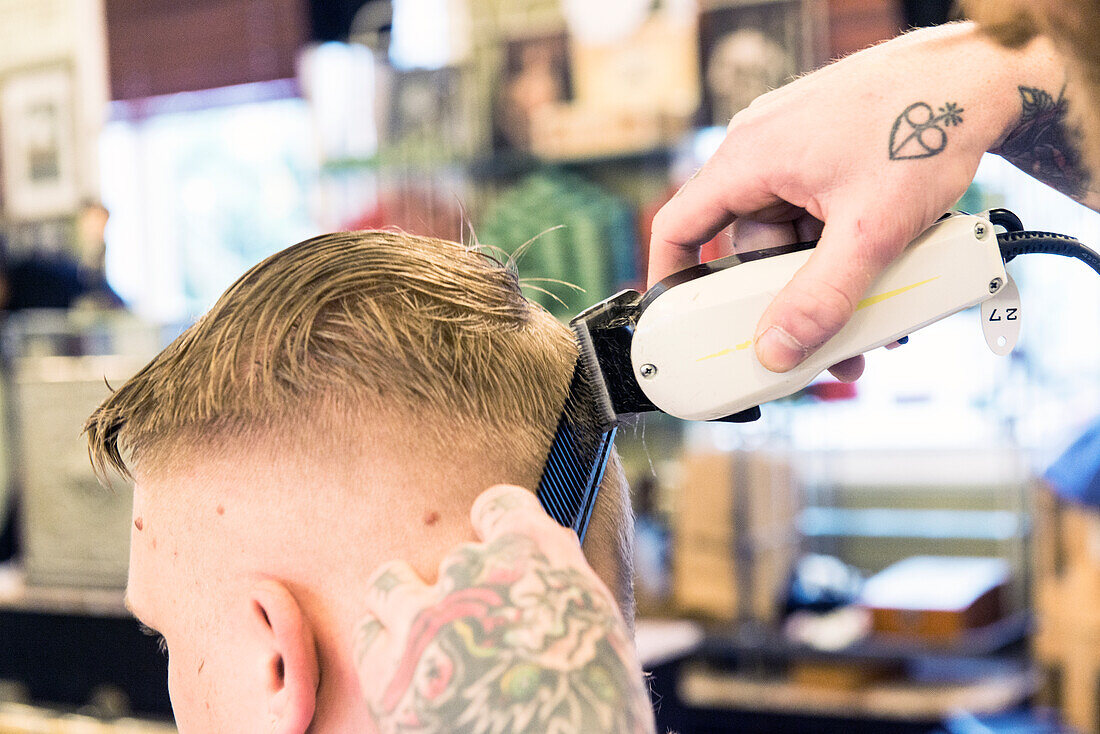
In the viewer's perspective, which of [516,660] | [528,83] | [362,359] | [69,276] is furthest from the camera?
[69,276]

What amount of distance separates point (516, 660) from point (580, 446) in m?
0.31

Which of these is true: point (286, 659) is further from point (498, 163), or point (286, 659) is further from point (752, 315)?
point (498, 163)

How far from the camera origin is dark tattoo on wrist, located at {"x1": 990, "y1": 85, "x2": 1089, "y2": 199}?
0.93 metres

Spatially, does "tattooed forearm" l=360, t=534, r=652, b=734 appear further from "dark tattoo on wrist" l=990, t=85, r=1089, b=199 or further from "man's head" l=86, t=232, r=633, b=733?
"dark tattoo on wrist" l=990, t=85, r=1089, b=199

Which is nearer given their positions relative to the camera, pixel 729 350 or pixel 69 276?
pixel 729 350

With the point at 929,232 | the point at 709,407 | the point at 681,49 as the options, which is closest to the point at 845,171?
the point at 929,232

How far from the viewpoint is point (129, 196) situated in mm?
4863

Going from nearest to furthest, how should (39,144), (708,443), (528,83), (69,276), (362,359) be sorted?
1. (362,359)
2. (708,443)
3. (528,83)
4. (69,276)
5. (39,144)

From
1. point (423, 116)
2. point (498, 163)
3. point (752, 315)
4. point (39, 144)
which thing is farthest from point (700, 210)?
point (39, 144)

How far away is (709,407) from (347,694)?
38 centimetres

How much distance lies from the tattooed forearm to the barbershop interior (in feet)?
6.03

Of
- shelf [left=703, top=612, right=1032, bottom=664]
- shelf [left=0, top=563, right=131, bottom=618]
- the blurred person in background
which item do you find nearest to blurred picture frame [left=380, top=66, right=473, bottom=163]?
the blurred person in background

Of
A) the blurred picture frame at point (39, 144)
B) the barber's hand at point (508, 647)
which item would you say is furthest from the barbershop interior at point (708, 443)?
the barber's hand at point (508, 647)

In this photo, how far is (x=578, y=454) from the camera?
0.97m
